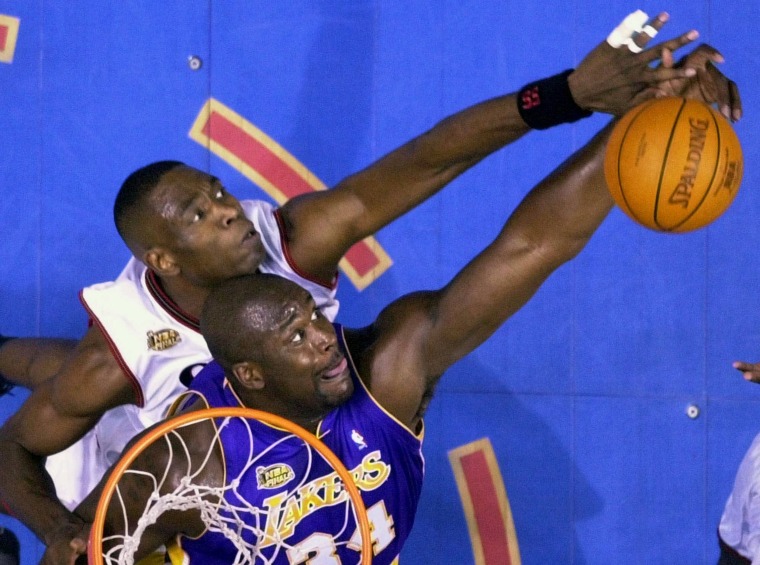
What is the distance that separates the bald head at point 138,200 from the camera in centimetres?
262

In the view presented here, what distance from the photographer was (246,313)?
2270mm

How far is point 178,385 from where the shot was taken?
2.79 metres

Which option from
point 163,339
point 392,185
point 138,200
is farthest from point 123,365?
point 392,185

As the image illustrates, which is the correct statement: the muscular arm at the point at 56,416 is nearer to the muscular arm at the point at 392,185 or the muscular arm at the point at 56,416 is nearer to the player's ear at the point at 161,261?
the player's ear at the point at 161,261

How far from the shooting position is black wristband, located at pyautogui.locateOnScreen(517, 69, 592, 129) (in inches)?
83.5

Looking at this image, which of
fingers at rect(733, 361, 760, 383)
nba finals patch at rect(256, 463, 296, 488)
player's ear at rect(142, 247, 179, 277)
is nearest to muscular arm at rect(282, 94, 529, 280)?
player's ear at rect(142, 247, 179, 277)

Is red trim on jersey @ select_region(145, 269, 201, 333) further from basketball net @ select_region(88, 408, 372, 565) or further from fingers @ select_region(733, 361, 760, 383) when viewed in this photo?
fingers @ select_region(733, 361, 760, 383)

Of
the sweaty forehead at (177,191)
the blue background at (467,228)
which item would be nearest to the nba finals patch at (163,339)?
the sweaty forehead at (177,191)

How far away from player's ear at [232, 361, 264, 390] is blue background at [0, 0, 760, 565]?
1.21 metres

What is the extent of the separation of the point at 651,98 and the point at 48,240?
7.63 ft

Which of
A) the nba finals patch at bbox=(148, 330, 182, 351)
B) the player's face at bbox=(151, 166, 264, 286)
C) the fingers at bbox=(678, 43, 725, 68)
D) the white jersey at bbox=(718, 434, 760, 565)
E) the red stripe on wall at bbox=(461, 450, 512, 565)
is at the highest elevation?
the fingers at bbox=(678, 43, 725, 68)

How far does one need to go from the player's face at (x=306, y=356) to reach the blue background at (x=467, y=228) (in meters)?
1.19

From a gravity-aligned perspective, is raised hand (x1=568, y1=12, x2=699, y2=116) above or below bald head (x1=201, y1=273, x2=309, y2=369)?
above

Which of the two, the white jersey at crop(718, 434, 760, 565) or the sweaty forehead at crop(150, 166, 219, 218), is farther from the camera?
the white jersey at crop(718, 434, 760, 565)
